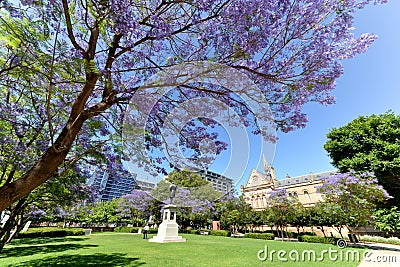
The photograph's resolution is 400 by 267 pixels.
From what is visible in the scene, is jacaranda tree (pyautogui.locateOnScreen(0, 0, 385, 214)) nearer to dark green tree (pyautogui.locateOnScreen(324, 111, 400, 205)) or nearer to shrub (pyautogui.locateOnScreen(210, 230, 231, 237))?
dark green tree (pyautogui.locateOnScreen(324, 111, 400, 205))

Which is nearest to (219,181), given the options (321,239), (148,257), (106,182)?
(106,182)

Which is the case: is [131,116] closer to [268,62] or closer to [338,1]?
[268,62]

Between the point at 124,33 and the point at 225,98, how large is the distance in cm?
189

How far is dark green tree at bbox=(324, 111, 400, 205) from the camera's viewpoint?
16.8 metres

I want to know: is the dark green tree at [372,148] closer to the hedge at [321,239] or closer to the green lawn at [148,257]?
the hedge at [321,239]

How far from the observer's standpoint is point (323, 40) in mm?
2789

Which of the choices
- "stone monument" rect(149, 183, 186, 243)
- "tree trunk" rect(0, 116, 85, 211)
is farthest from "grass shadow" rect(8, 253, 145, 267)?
"stone monument" rect(149, 183, 186, 243)

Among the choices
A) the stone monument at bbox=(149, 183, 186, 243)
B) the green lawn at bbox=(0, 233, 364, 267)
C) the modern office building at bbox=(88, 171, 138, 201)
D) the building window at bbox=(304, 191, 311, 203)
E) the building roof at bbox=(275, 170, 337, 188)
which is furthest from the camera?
the building roof at bbox=(275, 170, 337, 188)

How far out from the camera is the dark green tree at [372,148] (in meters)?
16.8

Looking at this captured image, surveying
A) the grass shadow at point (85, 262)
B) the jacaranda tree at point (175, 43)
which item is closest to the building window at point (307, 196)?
the grass shadow at point (85, 262)

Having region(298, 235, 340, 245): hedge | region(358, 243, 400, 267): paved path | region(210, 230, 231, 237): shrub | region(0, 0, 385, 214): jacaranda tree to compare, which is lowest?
region(210, 230, 231, 237): shrub

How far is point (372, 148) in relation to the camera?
18266 mm

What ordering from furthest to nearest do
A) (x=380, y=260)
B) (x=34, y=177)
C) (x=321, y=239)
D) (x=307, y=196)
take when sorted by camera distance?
(x=307, y=196)
(x=321, y=239)
(x=380, y=260)
(x=34, y=177)

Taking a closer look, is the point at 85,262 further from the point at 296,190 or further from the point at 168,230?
the point at 296,190
